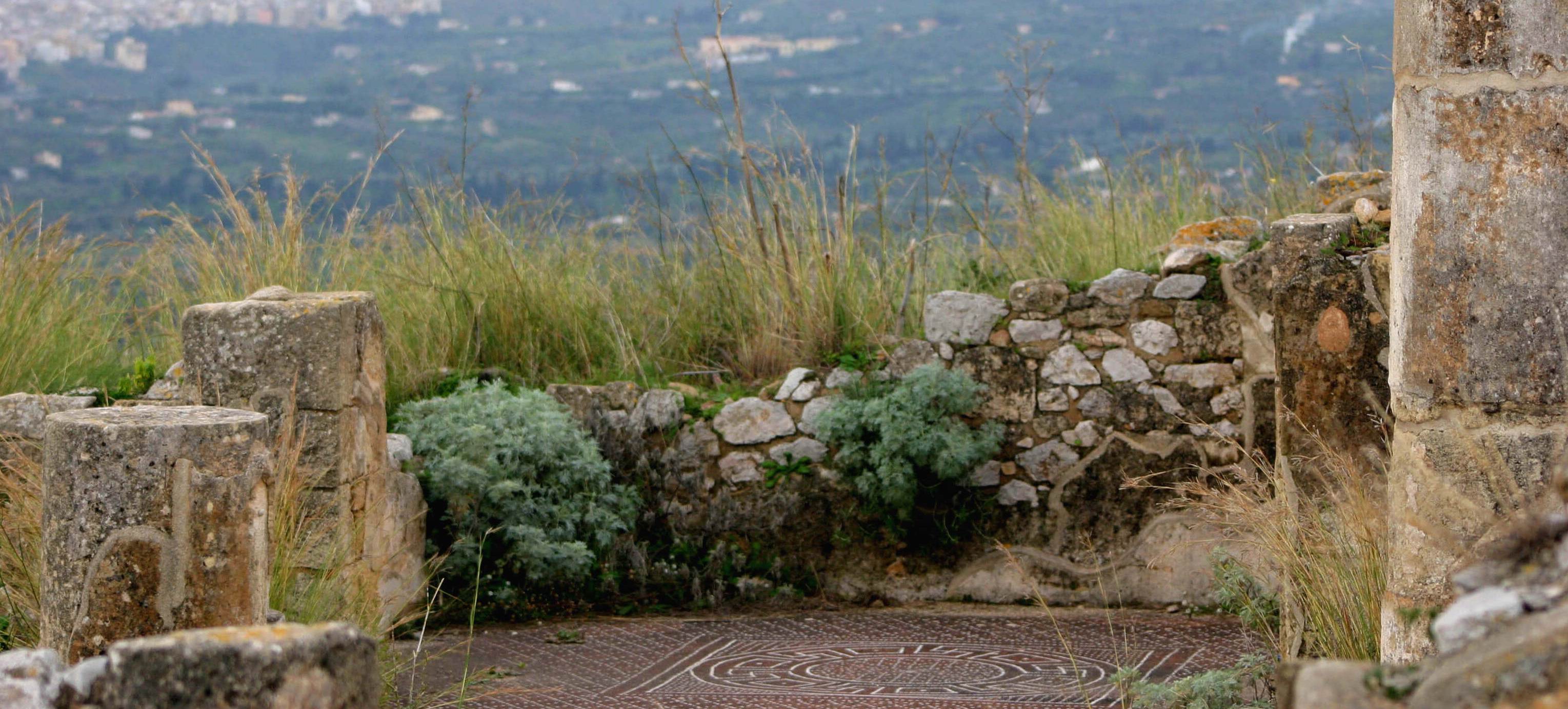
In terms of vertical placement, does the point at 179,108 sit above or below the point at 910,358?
below

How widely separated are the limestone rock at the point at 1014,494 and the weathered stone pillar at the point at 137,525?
4.00m

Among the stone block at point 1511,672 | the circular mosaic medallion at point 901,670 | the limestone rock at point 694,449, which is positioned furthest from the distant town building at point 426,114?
the stone block at point 1511,672

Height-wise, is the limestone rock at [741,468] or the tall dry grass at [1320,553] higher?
the tall dry grass at [1320,553]

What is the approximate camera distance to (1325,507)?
15.6 ft

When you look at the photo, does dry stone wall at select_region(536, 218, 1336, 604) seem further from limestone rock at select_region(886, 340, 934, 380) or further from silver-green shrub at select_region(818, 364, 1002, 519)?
silver-green shrub at select_region(818, 364, 1002, 519)

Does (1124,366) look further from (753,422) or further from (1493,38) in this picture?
(1493,38)

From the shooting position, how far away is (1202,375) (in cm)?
659

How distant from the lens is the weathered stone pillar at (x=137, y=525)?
3334 millimetres

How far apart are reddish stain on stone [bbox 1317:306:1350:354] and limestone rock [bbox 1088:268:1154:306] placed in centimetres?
178

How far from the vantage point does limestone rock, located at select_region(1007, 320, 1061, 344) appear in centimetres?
673

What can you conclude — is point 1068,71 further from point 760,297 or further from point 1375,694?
point 1375,694

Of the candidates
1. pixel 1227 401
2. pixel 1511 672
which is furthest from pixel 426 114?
pixel 1511 672

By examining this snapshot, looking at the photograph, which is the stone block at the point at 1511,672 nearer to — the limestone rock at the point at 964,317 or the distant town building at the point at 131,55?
the limestone rock at the point at 964,317

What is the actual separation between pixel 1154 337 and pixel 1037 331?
0.54 meters
